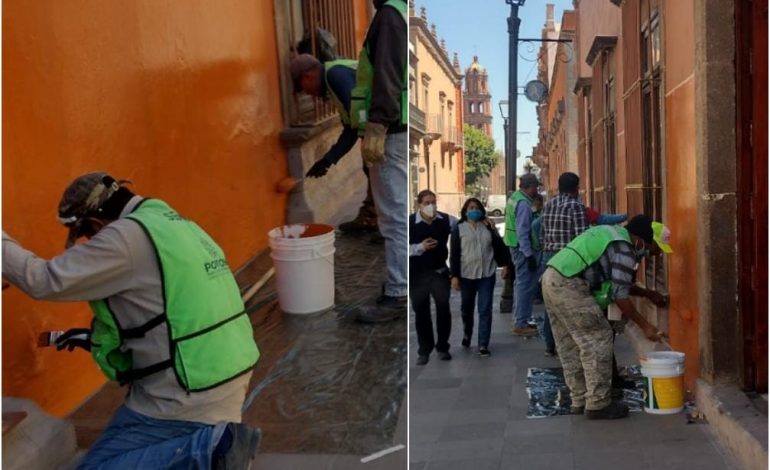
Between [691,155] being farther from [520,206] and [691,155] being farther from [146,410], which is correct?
[146,410]

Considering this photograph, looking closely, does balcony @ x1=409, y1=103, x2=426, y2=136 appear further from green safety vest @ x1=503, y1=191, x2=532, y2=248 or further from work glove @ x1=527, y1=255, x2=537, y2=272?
work glove @ x1=527, y1=255, x2=537, y2=272

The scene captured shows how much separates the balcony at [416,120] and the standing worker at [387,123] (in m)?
0.05

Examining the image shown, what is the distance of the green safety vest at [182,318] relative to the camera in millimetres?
1763

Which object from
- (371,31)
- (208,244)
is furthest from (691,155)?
(208,244)

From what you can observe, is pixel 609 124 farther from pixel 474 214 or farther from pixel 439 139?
pixel 439 139

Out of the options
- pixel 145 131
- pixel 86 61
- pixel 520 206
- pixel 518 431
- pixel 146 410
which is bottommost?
pixel 518 431

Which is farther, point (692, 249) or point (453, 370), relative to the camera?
point (453, 370)

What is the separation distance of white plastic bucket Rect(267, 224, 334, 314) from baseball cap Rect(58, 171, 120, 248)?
2.10ft

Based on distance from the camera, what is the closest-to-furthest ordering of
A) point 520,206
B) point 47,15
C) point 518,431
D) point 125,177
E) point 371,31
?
point 47,15 → point 125,177 → point 371,31 → point 518,431 → point 520,206

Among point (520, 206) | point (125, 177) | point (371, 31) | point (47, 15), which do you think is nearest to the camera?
point (47, 15)

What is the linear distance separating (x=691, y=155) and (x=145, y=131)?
6.50 feet

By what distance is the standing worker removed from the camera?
2.29 meters

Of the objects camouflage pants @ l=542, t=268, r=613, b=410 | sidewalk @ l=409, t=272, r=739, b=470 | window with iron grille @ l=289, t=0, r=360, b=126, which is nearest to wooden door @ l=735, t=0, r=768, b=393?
sidewalk @ l=409, t=272, r=739, b=470

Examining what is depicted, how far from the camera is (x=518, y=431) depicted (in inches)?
118
